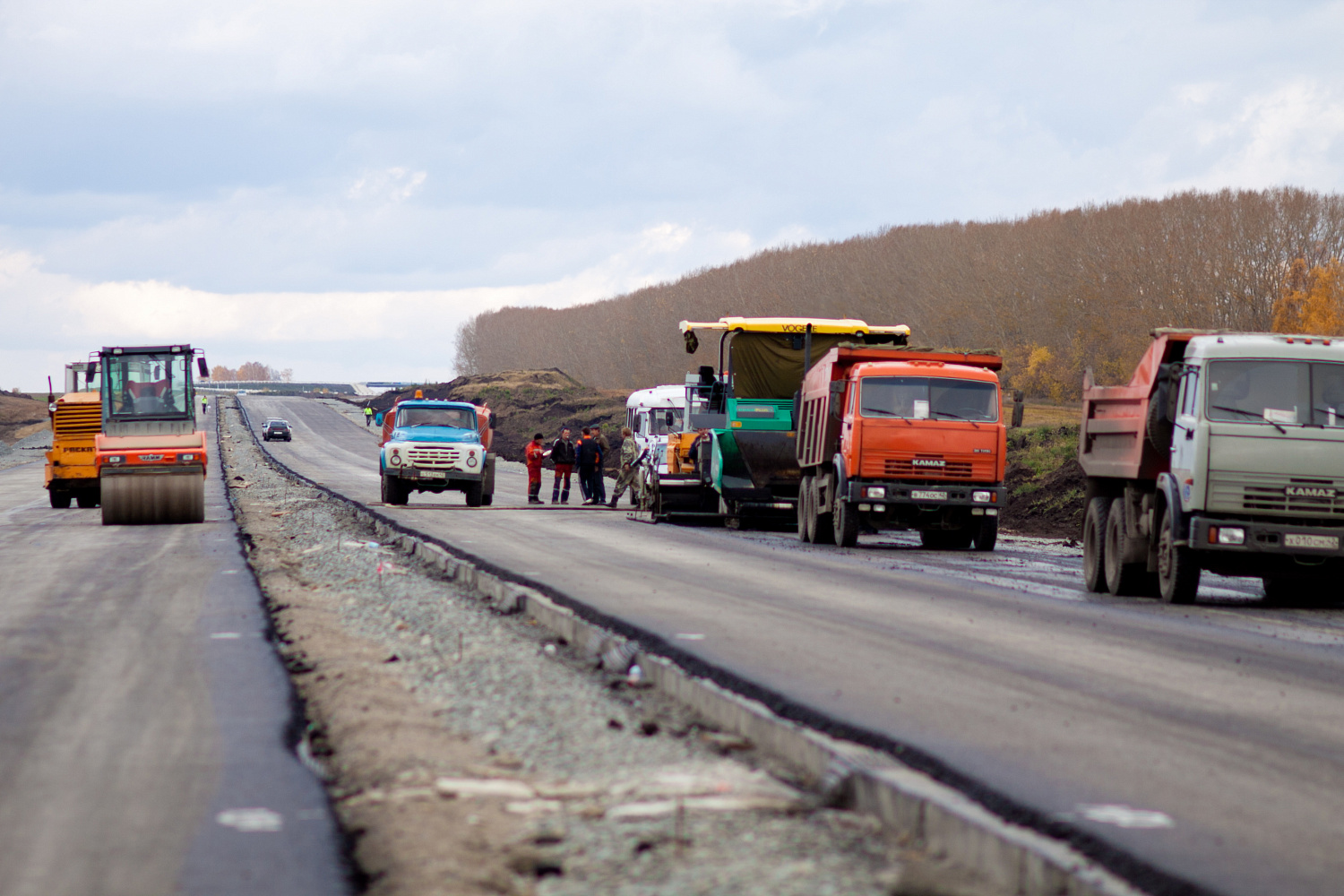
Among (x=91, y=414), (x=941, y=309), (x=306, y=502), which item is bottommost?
(x=306, y=502)

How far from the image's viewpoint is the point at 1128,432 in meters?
14.9

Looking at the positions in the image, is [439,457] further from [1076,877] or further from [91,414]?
[1076,877]

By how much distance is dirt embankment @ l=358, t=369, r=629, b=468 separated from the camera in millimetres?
80562

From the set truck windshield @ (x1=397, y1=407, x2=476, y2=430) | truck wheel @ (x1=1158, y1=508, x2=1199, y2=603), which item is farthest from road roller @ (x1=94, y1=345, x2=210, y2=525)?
truck wheel @ (x1=1158, y1=508, x2=1199, y2=603)

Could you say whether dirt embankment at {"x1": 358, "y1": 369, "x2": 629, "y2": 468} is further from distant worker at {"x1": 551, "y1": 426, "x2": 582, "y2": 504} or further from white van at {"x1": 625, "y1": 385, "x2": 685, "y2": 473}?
white van at {"x1": 625, "y1": 385, "x2": 685, "y2": 473}

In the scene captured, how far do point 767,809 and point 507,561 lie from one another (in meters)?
10.7

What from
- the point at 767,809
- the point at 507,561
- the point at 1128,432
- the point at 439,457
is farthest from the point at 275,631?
the point at 439,457

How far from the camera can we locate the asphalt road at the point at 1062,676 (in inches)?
214

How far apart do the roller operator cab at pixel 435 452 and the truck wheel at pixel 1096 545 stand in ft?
60.9

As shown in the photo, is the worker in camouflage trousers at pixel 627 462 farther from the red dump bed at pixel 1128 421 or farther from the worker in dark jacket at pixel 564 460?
the red dump bed at pixel 1128 421

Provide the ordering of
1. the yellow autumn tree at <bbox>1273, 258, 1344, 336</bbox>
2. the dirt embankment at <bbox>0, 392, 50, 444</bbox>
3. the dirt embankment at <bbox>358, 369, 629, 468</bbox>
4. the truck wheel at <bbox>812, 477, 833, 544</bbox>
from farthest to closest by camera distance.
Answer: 1. the dirt embankment at <bbox>0, 392, 50, 444</bbox>
2. the dirt embankment at <bbox>358, 369, 629, 468</bbox>
3. the yellow autumn tree at <bbox>1273, 258, 1344, 336</bbox>
4. the truck wheel at <bbox>812, 477, 833, 544</bbox>

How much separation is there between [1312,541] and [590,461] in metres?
21.8

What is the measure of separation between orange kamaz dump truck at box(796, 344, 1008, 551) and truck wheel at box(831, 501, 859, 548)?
0.04 feet

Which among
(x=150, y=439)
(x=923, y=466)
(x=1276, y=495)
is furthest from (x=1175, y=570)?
(x=150, y=439)
